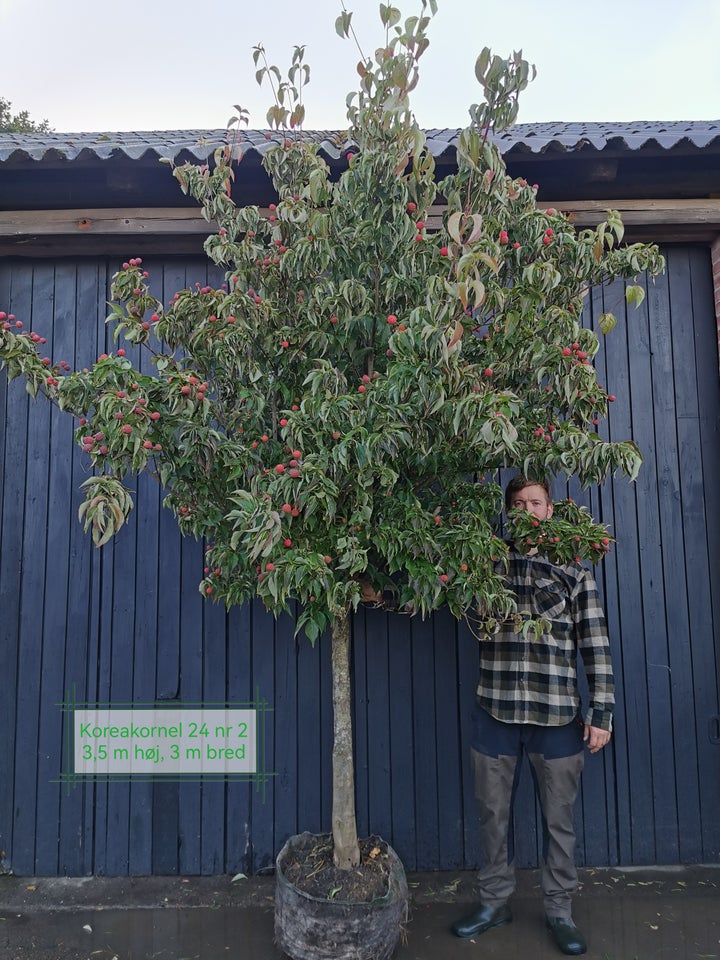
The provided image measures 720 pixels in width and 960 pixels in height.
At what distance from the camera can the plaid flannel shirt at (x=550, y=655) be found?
2812mm

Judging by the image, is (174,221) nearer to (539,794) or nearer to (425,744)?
(425,744)

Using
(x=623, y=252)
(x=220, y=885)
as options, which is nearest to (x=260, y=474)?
(x=623, y=252)

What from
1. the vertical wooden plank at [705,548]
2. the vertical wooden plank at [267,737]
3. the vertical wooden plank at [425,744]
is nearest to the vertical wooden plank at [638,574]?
the vertical wooden plank at [705,548]

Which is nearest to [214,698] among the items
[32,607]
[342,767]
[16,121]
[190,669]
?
[190,669]

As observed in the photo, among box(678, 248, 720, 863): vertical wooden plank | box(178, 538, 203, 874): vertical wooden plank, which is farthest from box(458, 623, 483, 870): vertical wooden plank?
box(178, 538, 203, 874): vertical wooden plank

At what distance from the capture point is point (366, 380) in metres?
2.46

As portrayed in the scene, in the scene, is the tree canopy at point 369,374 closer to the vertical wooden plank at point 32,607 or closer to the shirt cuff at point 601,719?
the shirt cuff at point 601,719

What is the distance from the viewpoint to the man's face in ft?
9.32

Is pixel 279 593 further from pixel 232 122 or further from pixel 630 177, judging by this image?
pixel 630 177

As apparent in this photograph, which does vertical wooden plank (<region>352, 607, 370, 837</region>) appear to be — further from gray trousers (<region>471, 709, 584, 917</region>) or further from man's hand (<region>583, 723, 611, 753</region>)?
man's hand (<region>583, 723, 611, 753</region>)

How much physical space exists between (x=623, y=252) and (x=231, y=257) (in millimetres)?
1640

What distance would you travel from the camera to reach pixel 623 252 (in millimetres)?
2660

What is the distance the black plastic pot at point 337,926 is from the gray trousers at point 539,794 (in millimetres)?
502

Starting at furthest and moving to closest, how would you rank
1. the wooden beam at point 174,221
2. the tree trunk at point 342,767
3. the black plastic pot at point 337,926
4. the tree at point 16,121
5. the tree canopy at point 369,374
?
the tree at point 16,121, the wooden beam at point 174,221, the tree trunk at point 342,767, the black plastic pot at point 337,926, the tree canopy at point 369,374
